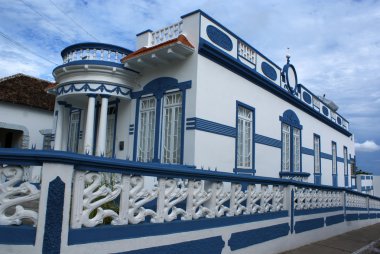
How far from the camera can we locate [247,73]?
1043cm

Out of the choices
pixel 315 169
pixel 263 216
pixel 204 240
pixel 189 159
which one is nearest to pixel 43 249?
pixel 204 240

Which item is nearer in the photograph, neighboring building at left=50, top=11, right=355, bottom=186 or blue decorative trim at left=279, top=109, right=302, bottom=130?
neighboring building at left=50, top=11, right=355, bottom=186

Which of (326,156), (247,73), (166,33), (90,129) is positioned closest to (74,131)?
(90,129)

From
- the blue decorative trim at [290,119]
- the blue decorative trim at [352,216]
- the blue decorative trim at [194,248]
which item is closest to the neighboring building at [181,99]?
the blue decorative trim at [290,119]

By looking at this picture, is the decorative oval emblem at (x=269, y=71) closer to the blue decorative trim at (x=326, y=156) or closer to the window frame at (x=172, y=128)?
the window frame at (x=172, y=128)

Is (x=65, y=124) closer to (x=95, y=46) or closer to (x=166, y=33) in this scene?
(x=95, y=46)

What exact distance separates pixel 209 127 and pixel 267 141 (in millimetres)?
3481

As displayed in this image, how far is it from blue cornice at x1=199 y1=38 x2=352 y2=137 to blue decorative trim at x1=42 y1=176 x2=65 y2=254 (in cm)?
625

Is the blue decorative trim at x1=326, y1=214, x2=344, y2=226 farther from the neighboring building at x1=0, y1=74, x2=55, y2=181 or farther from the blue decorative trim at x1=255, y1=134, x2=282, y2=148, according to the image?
the neighboring building at x1=0, y1=74, x2=55, y2=181

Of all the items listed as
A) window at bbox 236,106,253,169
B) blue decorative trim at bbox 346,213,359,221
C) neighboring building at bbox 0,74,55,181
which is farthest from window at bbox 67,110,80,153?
blue decorative trim at bbox 346,213,359,221

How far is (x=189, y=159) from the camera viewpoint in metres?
8.41

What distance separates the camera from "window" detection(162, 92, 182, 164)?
29.3ft

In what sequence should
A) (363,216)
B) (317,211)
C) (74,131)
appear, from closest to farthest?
(317,211), (363,216), (74,131)

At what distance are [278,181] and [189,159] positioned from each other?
101 inches
